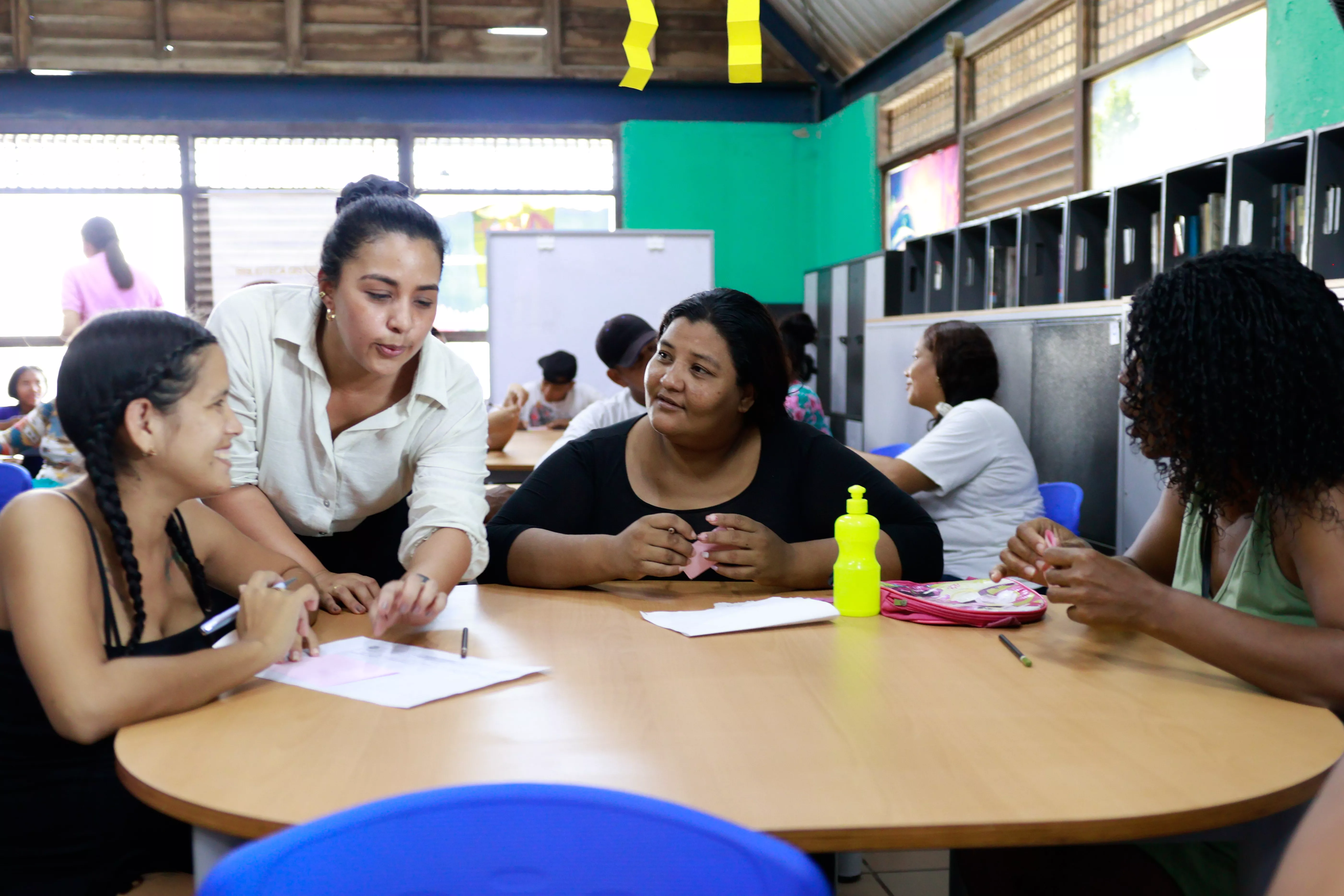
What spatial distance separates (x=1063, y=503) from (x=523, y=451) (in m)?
2.15

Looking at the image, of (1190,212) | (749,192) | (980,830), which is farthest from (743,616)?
(749,192)

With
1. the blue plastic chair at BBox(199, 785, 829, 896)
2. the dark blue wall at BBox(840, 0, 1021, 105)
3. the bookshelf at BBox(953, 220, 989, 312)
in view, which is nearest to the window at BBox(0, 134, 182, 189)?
the dark blue wall at BBox(840, 0, 1021, 105)

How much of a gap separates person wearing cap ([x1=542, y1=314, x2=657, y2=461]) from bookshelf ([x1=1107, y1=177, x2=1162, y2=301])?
1.73m

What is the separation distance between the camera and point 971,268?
5.40 metres

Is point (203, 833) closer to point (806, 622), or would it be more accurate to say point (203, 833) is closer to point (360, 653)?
point (360, 653)

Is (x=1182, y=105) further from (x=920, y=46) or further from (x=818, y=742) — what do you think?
(x=818, y=742)

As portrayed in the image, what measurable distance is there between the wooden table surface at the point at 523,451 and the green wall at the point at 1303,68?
274cm

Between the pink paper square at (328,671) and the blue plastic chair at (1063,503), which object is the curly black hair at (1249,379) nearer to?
the pink paper square at (328,671)

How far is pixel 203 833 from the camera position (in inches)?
37.6

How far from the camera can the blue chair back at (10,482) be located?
6.99 feet

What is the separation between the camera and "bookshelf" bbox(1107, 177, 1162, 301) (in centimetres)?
398

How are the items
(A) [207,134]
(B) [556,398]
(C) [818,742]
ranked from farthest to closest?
(A) [207,134] → (B) [556,398] → (C) [818,742]

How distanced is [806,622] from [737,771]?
23.4 inches

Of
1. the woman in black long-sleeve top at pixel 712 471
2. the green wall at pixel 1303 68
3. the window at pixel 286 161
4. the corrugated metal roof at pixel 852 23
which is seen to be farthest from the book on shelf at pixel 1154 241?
the window at pixel 286 161
